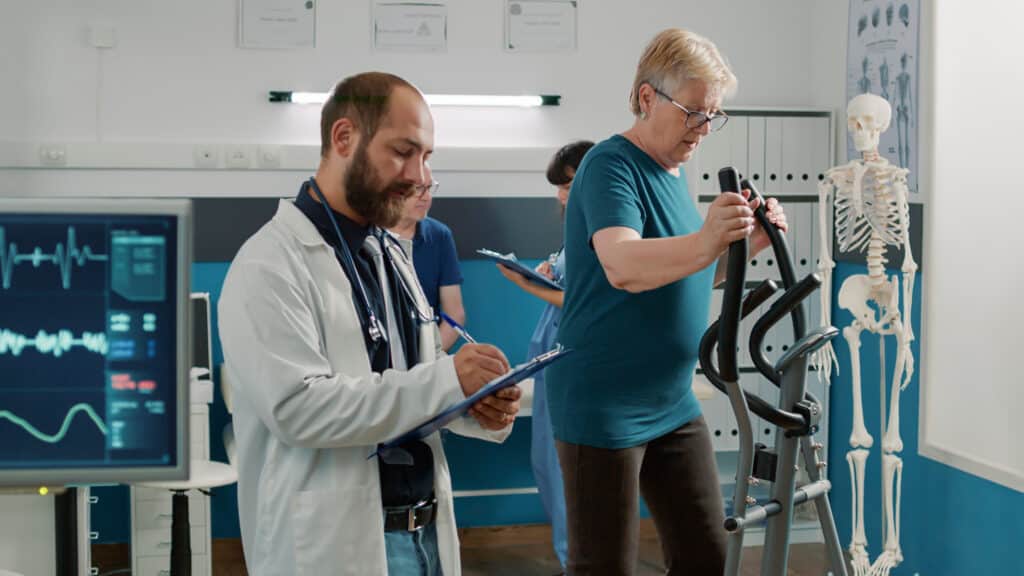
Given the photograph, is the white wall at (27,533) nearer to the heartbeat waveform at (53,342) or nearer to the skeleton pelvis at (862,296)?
the heartbeat waveform at (53,342)

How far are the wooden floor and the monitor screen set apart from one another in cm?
321

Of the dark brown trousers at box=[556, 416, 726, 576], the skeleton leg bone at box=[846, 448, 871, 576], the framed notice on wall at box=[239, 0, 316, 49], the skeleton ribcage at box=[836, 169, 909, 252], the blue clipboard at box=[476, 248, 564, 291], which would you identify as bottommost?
the skeleton leg bone at box=[846, 448, 871, 576]

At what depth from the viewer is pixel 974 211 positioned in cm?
367

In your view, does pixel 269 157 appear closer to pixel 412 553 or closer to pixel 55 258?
pixel 412 553

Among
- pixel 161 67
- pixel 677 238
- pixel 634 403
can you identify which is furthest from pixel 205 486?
pixel 677 238

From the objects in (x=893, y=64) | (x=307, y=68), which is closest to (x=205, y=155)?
(x=307, y=68)

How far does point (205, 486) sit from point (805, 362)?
2263 mm

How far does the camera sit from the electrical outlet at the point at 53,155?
4.24 m

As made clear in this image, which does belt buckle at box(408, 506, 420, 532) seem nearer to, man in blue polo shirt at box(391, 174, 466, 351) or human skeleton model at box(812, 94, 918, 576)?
human skeleton model at box(812, 94, 918, 576)

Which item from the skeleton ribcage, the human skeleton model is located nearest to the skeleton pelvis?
the human skeleton model

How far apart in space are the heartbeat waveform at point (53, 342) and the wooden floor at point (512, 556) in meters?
3.25

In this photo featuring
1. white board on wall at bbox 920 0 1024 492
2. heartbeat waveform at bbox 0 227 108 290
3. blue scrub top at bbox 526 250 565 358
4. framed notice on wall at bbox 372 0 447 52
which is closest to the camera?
heartbeat waveform at bbox 0 227 108 290

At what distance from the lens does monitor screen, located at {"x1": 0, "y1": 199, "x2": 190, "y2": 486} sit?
46.6 inches

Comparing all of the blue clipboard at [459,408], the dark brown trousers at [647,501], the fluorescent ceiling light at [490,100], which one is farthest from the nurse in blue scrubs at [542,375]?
the blue clipboard at [459,408]
